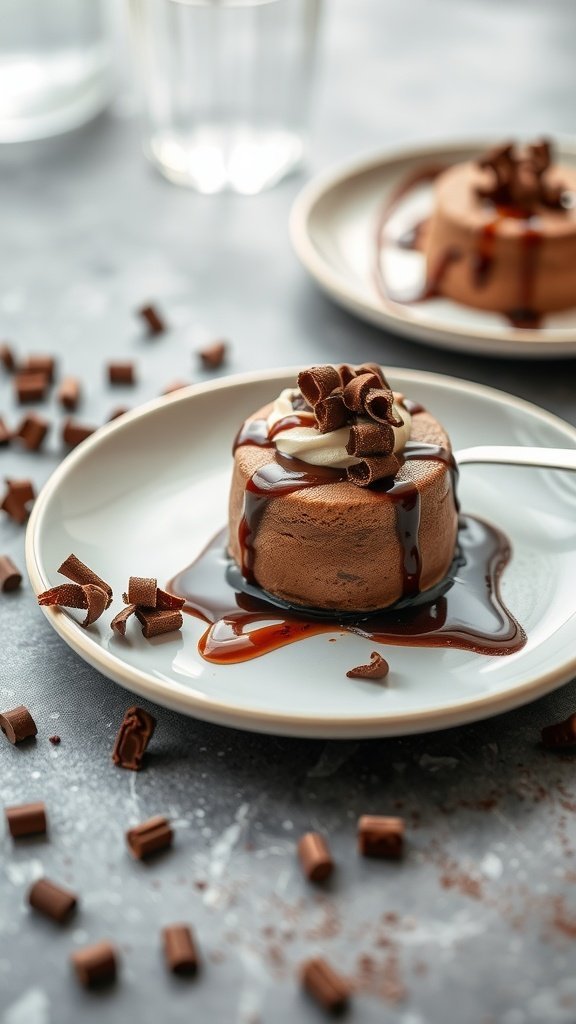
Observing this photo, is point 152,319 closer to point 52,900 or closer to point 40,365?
point 40,365

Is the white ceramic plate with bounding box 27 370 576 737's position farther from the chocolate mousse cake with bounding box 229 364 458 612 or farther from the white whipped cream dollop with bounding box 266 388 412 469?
the white whipped cream dollop with bounding box 266 388 412 469

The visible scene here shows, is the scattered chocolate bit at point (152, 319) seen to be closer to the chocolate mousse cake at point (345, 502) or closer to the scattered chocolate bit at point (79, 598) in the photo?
the chocolate mousse cake at point (345, 502)

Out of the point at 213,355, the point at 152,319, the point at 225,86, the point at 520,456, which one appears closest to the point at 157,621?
the point at 520,456

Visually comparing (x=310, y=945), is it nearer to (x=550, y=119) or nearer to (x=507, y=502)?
(x=507, y=502)

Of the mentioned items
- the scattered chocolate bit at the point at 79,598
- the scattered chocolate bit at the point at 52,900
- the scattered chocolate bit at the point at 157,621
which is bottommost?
the scattered chocolate bit at the point at 52,900

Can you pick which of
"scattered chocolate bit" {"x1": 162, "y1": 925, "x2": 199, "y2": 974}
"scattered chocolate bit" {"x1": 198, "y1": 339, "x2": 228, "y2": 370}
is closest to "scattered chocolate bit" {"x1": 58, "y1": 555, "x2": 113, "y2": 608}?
"scattered chocolate bit" {"x1": 162, "y1": 925, "x2": 199, "y2": 974}

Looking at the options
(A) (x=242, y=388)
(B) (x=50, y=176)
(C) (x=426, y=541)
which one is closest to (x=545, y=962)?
(C) (x=426, y=541)

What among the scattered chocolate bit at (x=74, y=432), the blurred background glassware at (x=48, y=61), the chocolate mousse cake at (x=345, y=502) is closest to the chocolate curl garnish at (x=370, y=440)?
the chocolate mousse cake at (x=345, y=502)
